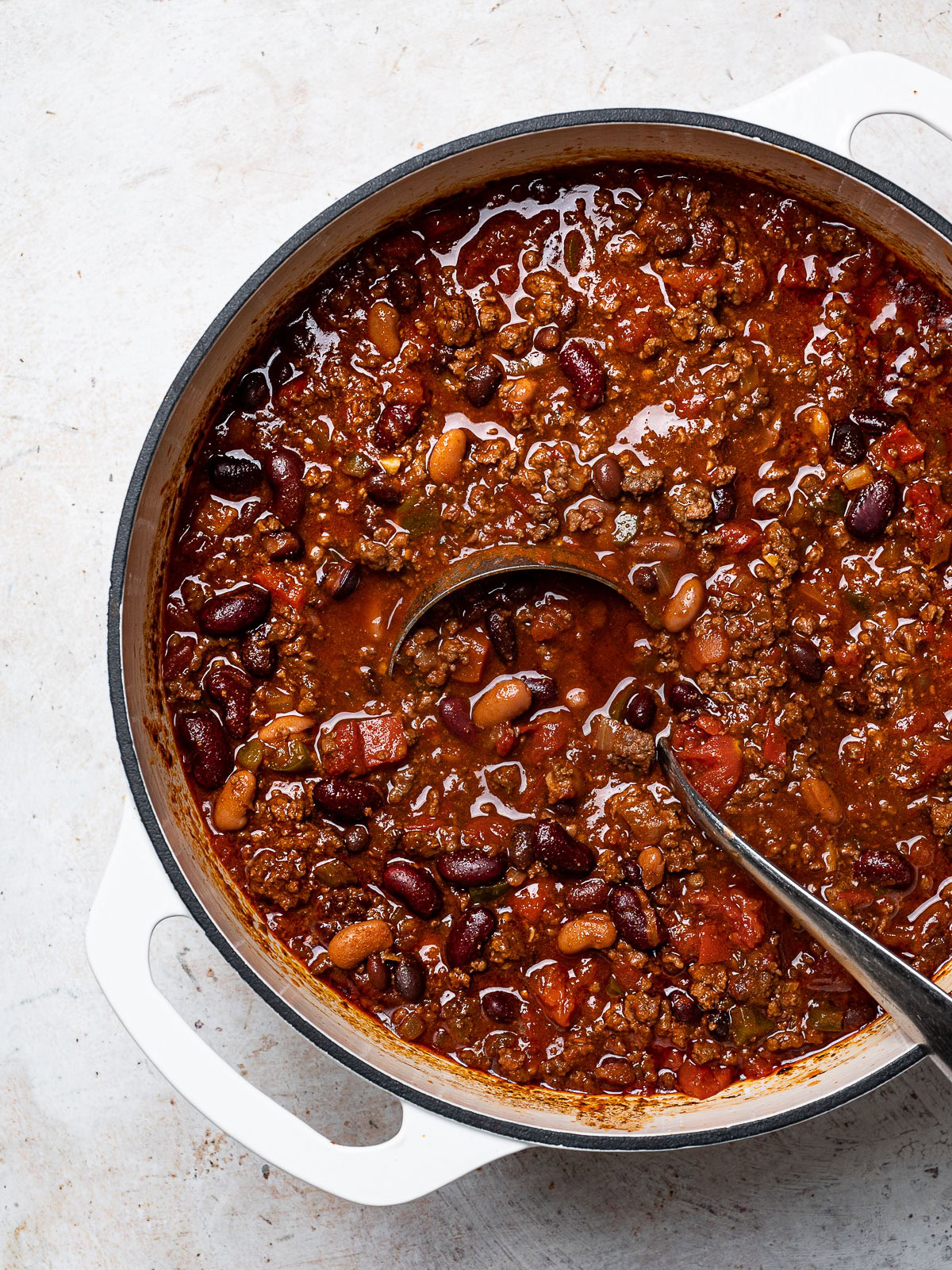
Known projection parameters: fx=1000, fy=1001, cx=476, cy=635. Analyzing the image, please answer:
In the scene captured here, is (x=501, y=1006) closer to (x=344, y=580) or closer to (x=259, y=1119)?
(x=259, y=1119)

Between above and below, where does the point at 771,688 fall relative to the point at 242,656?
above

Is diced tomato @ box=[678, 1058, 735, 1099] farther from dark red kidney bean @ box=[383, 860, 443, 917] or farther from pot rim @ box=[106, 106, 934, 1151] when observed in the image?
dark red kidney bean @ box=[383, 860, 443, 917]

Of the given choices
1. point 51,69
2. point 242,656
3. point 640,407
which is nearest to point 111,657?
point 242,656

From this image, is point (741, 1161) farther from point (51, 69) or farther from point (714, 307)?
point (51, 69)

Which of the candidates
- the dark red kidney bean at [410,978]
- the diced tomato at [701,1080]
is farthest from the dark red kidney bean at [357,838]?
the diced tomato at [701,1080]

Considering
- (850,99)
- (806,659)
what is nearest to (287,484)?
(806,659)
